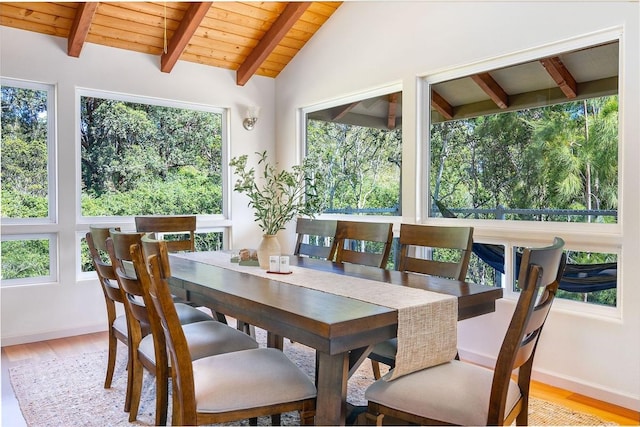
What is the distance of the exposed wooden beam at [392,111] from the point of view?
13.1 feet

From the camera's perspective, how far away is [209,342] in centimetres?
216

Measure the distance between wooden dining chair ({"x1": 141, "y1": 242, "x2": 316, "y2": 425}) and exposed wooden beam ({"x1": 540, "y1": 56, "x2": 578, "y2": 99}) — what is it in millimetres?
2413

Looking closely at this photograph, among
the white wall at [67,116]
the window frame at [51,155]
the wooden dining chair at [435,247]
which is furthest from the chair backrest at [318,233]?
the window frame at [51,155]

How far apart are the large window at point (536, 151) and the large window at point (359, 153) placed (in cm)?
40

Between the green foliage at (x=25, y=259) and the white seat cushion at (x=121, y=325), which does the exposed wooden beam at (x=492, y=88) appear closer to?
the white seat cushion at (x=121, y=325)

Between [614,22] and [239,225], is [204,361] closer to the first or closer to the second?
[614,22]

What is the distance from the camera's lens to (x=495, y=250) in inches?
129

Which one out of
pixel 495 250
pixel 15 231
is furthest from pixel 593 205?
pixel 15 231

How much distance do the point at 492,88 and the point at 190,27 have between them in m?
2.49

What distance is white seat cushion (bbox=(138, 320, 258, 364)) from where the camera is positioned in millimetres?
2104

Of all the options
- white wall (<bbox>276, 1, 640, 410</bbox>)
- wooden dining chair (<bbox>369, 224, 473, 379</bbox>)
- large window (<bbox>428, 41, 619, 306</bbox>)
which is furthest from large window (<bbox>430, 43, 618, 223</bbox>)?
wooden dining chair (<bbox>369, 224, 473, 379</bbox>)

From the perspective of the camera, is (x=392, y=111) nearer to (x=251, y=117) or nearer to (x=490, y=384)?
(x=251, y=117)

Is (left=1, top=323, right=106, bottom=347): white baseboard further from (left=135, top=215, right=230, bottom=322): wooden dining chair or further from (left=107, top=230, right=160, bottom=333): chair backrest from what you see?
(left=107, top=230, right=160, bottom=333): chair backrest

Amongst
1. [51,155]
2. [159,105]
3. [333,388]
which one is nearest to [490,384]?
[333,388]
